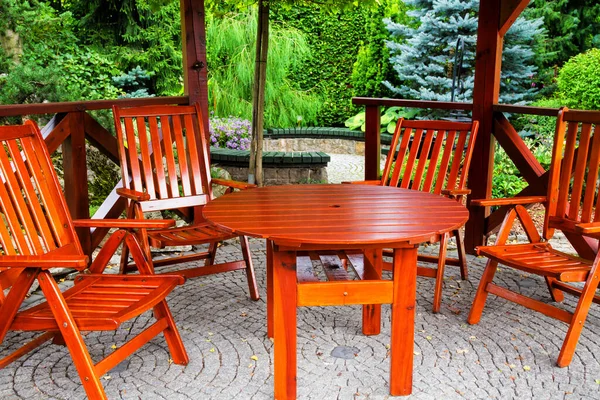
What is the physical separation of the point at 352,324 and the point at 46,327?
1614 millimetres

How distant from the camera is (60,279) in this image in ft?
14.0

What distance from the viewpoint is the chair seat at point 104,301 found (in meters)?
2.51

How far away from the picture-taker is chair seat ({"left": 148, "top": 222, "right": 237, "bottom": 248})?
139 inches

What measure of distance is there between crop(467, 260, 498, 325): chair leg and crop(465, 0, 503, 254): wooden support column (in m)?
1.30

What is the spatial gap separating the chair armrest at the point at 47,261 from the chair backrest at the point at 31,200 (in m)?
0.35

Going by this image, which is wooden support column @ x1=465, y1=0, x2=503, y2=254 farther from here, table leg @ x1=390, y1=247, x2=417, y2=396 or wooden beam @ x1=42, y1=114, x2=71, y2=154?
wooden beam @ x1=42, y1=114, x2=71, y2=154

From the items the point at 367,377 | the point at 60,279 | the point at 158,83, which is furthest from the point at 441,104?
the point at 158,83

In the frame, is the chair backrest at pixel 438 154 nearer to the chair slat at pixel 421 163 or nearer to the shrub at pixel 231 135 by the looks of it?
the chair slat at pixel 421 163

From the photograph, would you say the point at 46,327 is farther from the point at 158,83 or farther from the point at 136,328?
the point at 158,83

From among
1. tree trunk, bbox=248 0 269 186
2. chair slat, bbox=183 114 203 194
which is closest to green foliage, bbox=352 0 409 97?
tree trunk, bbox=248 0 269 186

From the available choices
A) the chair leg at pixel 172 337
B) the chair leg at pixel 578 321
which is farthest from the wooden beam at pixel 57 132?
the chair leg at pixel 578 321

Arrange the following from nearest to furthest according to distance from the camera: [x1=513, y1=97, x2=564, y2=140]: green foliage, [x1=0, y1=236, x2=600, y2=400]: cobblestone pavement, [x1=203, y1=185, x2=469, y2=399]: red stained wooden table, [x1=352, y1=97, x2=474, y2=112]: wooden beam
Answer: [x1=203, y1=185, x2=469, y2=399]: red stained wooden table, [x1=0, y1=236, x2=600, y2=400]: cobblestone pavement, [x1=352, y1=97, x2=474, y2=112]: wooden beam, [x1=513, y1=97, x2=564, y2=140]: green foliage

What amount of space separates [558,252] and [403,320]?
4.15 ft

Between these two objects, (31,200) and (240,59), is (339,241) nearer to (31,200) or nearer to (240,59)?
(31,200)
